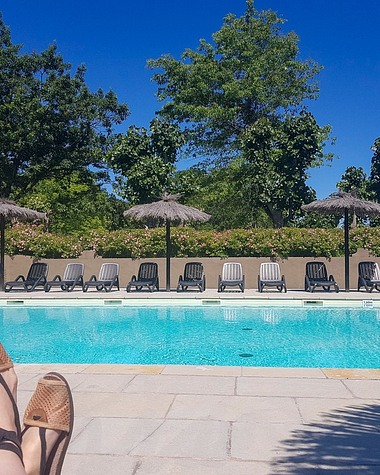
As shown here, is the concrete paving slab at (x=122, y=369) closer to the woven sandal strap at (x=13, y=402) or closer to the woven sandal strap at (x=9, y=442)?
the woven sandal strap at (x=13, y=402)

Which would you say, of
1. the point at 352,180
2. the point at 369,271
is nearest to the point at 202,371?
the point at 369,271

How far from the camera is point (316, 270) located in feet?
49.5

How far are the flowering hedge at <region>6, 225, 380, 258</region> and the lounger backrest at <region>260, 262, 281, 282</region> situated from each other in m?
1.08

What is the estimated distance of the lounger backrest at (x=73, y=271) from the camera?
1558 cm

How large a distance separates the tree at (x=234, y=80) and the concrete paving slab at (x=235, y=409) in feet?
73.4

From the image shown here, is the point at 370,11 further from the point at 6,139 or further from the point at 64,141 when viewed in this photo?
the point at 6,139

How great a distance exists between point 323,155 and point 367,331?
1812cm

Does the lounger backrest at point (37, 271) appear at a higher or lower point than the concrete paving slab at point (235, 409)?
higher

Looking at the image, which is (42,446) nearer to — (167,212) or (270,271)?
(167,212)

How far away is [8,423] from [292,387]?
360 centimetres

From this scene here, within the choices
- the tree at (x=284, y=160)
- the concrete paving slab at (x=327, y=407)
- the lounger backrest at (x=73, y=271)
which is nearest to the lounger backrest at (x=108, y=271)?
the lounger backrest at (x=73, y=271)

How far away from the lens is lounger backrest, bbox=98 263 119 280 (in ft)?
50.5

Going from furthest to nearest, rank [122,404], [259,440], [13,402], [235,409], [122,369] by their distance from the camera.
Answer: [122,369]
[122,404]
[235,409]
[259,440]
[13,402]

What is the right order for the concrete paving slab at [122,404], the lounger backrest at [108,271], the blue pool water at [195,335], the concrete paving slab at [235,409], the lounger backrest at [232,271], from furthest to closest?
1. the lounger backrest at [108,271]
2. the lounger backrest at [232,271]
3. the blue pool water at [195,335]
4. the concrete paving slab at [122,404]
5. the concrete paving slab at [235,409]
